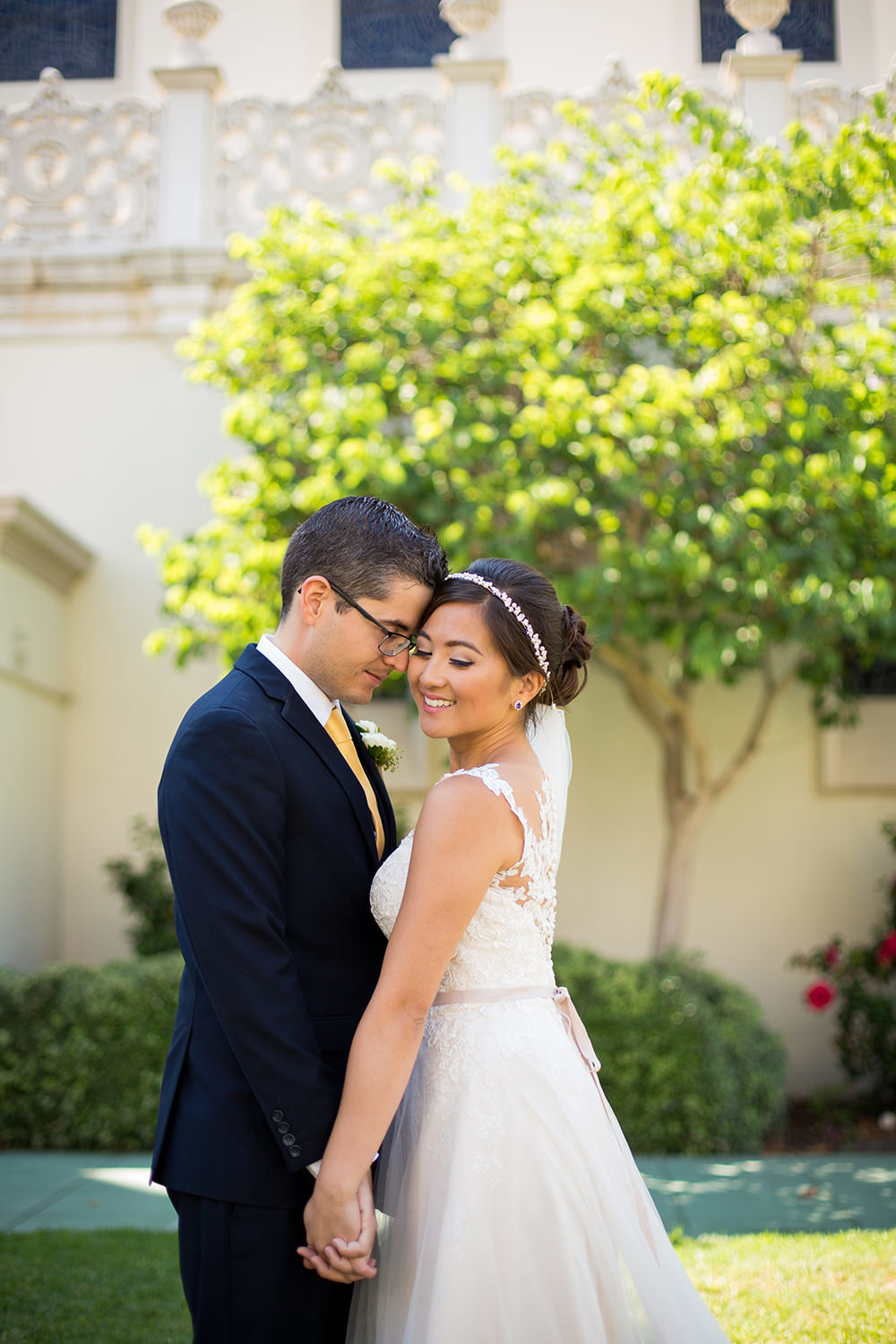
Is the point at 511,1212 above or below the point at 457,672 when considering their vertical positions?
below

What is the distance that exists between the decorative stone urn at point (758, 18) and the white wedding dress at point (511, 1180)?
295 inches

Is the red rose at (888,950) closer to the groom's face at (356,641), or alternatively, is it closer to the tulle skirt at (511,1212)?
the tulle skirt at (511,1212)

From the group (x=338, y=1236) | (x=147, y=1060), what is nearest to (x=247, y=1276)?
(x=338, y=1236)

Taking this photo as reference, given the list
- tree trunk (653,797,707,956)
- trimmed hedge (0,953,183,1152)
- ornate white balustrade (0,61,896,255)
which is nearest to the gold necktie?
trimmed hedge (0,953,183,1152)

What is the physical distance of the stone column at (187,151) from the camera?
322 inches

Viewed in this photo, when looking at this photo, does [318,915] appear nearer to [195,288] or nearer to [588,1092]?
[588,1092]

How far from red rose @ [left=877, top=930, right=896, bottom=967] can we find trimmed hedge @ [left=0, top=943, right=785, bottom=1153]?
142 centimetres

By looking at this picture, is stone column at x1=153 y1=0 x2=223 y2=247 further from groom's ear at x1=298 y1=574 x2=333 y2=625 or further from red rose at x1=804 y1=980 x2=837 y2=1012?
red rose at x1=804 y1=980 x2=837 y2=1012

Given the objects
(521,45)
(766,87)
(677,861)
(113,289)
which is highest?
(521,45)

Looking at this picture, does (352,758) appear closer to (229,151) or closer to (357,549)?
(357,549)

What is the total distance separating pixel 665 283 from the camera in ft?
21.0

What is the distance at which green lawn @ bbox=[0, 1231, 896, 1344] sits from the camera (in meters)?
3.76

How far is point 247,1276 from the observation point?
2145 millimetres

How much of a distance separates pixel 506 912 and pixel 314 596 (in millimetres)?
817
